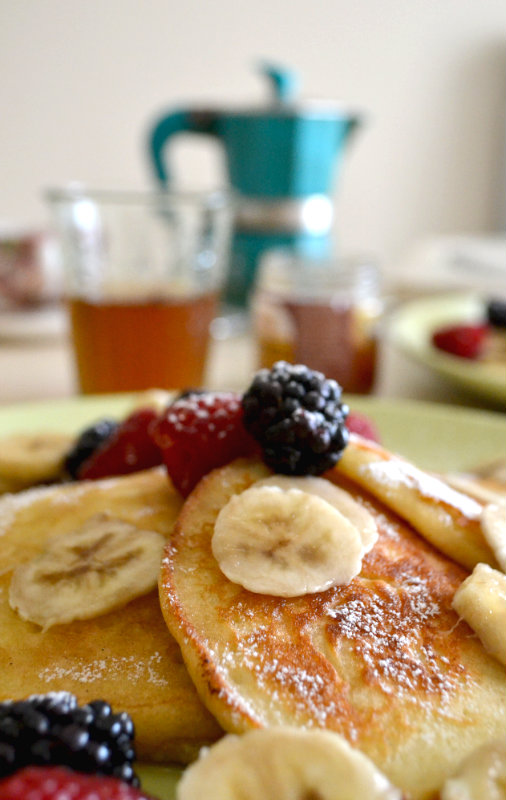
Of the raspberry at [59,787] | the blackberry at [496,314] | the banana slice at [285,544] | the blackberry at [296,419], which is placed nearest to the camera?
the raspberry at [59,787]

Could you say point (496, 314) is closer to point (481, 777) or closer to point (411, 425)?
point (411, 425)

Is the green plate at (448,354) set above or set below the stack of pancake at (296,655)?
below

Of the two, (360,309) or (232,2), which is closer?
(360,309)

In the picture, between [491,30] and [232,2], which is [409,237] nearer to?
[491,30]

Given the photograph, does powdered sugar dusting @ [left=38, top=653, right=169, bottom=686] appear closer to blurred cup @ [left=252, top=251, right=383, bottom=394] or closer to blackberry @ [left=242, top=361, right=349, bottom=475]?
blackberry @ [left=242, top=361, right=349, bottom=475]

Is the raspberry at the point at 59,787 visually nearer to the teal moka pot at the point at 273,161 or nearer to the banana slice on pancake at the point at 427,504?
the banana slice on pancake at the point at 427,504

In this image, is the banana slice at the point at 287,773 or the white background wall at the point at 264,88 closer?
the banana slice at the point at 287,773

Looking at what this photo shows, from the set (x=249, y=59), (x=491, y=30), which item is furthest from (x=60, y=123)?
(x=491, y=30)

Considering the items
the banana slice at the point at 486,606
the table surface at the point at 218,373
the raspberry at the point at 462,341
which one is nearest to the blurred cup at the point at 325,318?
the table surface at the point at 218,373
